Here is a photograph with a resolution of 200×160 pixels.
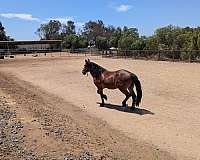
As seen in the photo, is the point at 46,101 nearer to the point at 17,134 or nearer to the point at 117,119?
the point at 117,119

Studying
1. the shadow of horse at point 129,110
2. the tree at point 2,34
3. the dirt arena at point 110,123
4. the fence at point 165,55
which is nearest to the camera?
the dirt arena at point 110,123

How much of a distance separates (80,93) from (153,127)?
304 inches

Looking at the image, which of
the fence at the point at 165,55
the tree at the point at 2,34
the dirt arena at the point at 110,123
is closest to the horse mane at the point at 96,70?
the dirt arena at the point at 110,123

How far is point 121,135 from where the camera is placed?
10875 millimetres

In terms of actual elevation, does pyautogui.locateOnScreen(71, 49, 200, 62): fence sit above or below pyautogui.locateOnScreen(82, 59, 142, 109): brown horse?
below

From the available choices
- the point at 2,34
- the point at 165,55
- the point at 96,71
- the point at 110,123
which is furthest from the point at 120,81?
the point at 2,34

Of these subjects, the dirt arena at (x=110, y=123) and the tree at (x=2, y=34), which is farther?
the tree at (x=2, y=34)

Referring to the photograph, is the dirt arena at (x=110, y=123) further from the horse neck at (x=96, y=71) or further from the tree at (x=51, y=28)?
the tree at (x=51, y=28)

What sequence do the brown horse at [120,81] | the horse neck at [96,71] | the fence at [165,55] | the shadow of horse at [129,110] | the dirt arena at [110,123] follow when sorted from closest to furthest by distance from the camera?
the dirt arena at [110,123] → the shadow of horse at [129,110] → the brown horse at [120,81] → the horse neck at [96,71] → the fence at [165,55]

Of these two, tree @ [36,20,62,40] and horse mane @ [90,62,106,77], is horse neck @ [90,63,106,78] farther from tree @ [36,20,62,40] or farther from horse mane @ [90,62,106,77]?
tree @ [36,20,62,40]

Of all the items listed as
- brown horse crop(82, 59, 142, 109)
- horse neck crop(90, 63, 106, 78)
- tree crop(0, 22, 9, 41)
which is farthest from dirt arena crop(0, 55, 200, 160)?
tree crop(0, 22, 9, 41)

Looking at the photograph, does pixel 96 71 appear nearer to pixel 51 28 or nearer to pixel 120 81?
pixel 120 81

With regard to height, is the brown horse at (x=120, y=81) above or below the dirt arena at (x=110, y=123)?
above

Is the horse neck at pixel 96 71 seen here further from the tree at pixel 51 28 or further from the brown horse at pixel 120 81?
the tree at pixel 51 28
